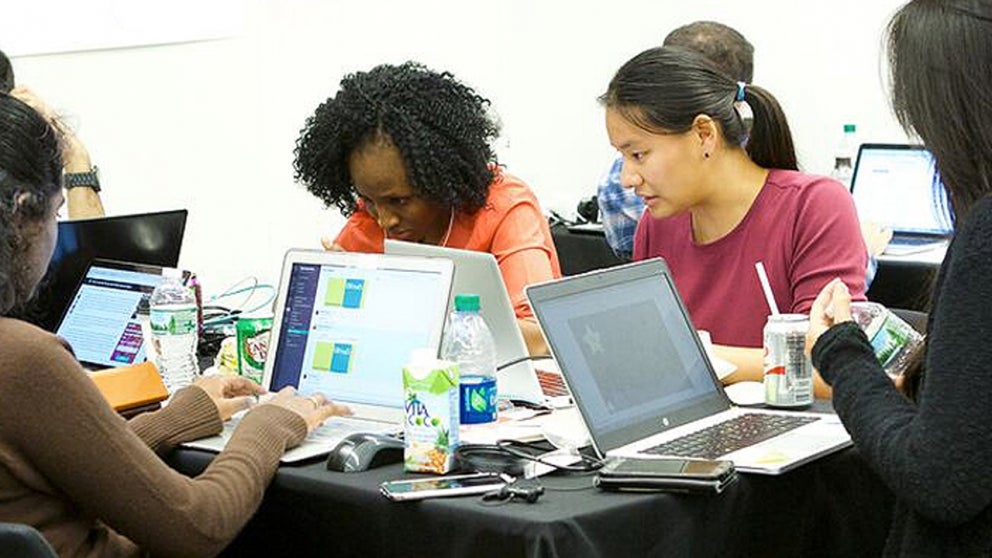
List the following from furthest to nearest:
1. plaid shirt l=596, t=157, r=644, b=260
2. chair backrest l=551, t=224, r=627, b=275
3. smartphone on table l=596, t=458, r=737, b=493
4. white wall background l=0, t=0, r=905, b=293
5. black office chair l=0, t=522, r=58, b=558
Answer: white wall background l=0, t=0, r=905, b=293, chair backrest l=551, t=224, r=627, b=275, plaid shirt l=596, t=157, r=644, b=260, smartphone on table l=596, t=458, r=737, b=493, black office chair l=0, t=522, r=58, b=558

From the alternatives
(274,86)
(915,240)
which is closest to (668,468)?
(915,240)

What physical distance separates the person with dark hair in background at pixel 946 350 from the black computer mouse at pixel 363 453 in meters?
0.61

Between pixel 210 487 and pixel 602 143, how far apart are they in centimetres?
346

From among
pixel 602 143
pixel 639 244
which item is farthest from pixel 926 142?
pixel 602 143

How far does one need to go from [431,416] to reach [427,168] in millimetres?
915

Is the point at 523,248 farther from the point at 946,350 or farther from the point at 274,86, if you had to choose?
the point at 274,86

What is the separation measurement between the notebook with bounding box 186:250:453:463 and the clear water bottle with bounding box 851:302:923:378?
62cm

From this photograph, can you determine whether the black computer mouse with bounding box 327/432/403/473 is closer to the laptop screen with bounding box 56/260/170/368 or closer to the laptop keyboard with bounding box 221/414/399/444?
the laptop keyboard with bounding box 221/414/399/444

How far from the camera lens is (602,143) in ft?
16.9

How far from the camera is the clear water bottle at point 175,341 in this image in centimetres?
256

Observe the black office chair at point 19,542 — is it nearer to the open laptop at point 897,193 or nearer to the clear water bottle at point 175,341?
the clear water bottle at point 175,341

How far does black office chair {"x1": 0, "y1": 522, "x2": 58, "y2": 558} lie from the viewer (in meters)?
1.48

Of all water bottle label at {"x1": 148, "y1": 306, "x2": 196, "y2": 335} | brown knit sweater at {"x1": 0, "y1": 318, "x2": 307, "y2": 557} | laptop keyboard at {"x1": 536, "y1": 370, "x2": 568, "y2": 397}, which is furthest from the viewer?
water bottle label at {"x1": 148, "y1": 306, "x2": 196, "y2": 335}

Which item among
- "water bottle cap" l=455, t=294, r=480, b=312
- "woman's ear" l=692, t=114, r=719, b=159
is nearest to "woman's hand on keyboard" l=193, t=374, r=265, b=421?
"water bottle cap" l=455, t=294, r=480, b=312
